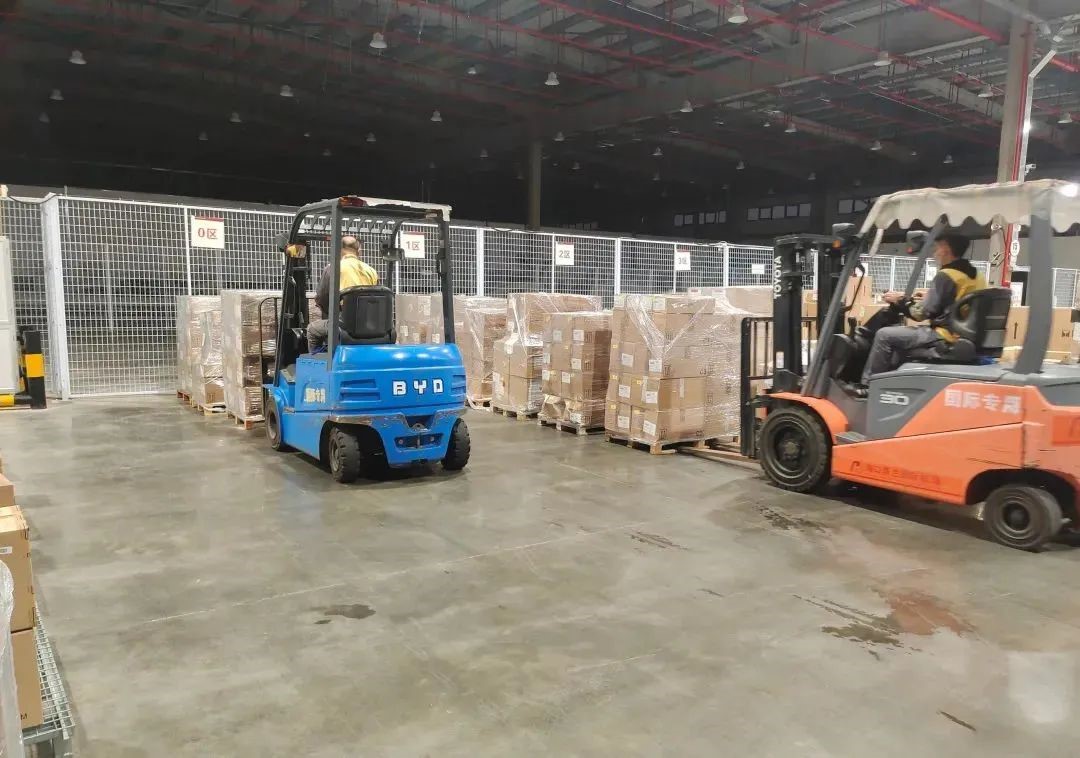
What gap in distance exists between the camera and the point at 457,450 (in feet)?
21.2

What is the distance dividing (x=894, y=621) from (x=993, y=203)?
9.49 feet

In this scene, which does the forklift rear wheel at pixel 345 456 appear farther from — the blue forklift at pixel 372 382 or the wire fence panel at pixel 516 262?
the wire fence panel at pixel 516 262

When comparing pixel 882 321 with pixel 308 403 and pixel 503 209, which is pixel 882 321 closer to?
pixel 308 403

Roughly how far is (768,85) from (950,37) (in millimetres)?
3391

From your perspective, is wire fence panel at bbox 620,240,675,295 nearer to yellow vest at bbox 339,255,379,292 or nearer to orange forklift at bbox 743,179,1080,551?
orange forklift at bbox 743,179,1080,551

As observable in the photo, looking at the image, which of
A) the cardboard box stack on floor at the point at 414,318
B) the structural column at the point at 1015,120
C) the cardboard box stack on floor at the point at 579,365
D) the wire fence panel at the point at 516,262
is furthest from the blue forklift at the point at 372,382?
the structural column at the point at 1015,120

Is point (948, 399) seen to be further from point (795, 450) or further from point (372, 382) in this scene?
point (372, 382)

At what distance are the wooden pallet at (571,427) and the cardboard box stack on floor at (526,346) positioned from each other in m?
0.48

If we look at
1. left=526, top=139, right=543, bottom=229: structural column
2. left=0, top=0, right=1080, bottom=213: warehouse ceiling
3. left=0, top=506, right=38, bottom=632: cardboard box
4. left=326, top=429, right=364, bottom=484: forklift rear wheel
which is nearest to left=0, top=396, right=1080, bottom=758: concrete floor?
left=326, top=429, right=364, bottom=484: forklift rear wheel

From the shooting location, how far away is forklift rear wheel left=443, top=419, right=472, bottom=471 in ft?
21.2

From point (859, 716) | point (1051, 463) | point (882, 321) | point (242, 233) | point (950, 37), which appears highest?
point (950, 37)

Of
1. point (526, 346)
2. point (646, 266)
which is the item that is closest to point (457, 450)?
point (526, 346)

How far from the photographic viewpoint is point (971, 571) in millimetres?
4305

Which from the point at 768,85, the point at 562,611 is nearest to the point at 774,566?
the point at 562,611
